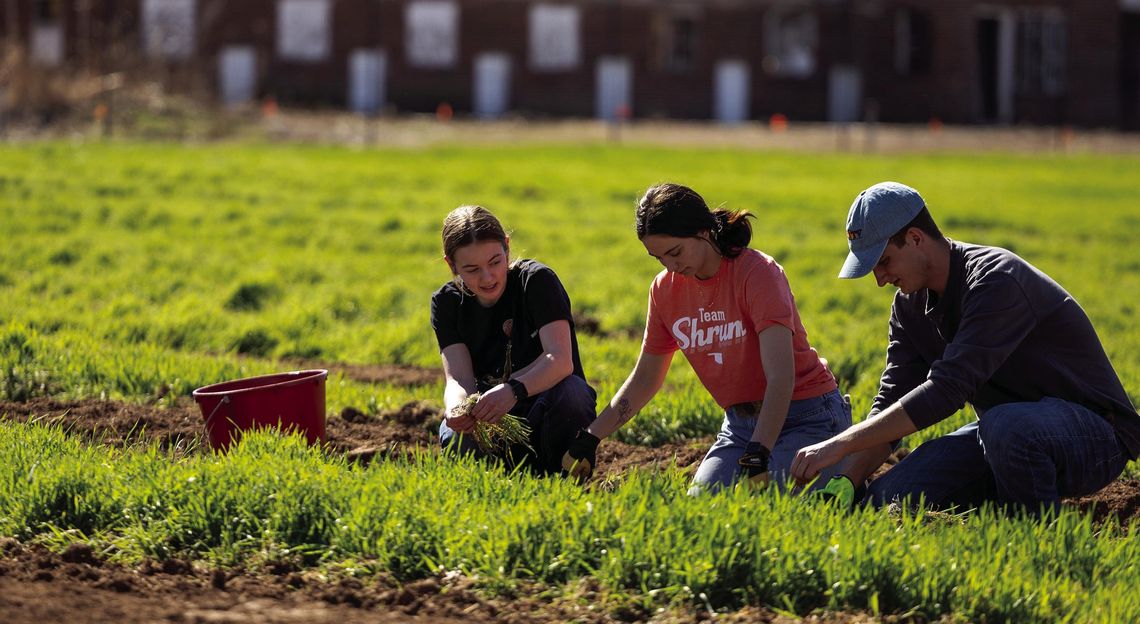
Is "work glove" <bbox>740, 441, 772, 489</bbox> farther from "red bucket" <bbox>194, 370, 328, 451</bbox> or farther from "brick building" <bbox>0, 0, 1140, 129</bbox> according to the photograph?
"brick building" <bbox>0, 0, 1140, 129</bbox>

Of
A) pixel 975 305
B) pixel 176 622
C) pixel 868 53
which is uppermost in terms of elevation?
pixel 868 53

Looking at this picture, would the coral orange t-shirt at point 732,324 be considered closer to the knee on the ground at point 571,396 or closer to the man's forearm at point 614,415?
the man's forearm at point 614,415

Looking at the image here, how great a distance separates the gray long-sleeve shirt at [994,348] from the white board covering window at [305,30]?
36.1 meters

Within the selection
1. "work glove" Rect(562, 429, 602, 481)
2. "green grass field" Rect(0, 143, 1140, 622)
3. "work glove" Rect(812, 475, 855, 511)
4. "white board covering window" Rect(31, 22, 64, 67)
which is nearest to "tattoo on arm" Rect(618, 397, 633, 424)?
"work glove" Rect(562, 429, 602, 481)

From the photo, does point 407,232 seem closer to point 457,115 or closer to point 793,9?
point 457,115

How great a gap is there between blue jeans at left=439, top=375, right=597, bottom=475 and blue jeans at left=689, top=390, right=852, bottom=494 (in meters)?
0.59

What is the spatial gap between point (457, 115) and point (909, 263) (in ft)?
115

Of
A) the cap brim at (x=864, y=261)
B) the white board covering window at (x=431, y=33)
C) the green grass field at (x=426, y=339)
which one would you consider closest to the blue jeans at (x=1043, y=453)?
the green grass field at (x=426, y=339)

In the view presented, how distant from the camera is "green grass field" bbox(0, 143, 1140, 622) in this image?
13.7ft

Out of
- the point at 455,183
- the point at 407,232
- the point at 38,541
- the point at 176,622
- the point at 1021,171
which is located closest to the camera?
the point at 176,622

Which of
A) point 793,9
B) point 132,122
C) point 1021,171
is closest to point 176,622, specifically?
point 132,122

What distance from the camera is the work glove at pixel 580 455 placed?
205 inches

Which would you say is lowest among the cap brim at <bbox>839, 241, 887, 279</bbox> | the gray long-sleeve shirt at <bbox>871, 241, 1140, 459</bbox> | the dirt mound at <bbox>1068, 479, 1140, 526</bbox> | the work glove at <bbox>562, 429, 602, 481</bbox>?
the dirt mound at <bbox>1068, 479, 1140, 526</bbox>

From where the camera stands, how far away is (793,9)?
41.5m
